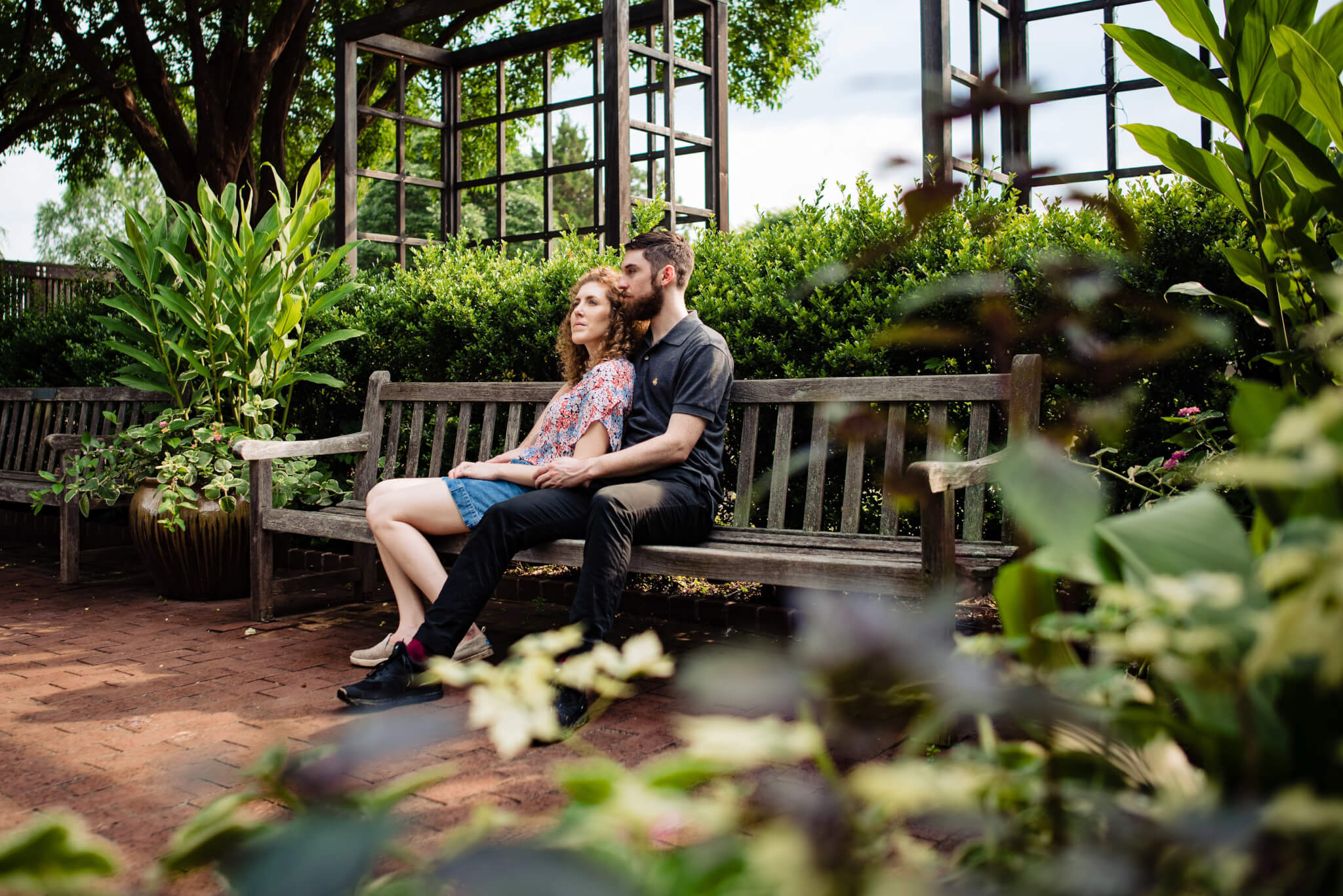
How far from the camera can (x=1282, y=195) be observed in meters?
2.05

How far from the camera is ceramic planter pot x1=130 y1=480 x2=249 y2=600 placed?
4551mm

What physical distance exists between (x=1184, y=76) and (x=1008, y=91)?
1396 millimetres

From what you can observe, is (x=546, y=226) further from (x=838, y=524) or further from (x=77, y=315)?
(x=838, y=524)

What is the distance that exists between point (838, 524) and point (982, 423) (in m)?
0.91

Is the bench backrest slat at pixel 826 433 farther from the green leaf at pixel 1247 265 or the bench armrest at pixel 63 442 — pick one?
the bench armrest at pixel 63 442

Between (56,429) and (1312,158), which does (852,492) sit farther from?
(56,429)

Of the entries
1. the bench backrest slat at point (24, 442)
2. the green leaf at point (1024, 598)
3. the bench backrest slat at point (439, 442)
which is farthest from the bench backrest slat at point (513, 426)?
the bench backrest slat at point (24, 442)

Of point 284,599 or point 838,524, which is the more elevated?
point 838,524

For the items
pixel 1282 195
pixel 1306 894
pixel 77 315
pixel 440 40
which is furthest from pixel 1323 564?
pixel 440 40

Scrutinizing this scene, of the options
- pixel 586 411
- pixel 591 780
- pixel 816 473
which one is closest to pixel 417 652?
pixel 586 411

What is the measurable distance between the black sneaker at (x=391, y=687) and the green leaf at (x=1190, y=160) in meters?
2.29

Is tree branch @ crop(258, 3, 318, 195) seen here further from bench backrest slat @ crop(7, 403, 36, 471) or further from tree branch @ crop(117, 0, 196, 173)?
bench backrest slat @ crop(7, 403, 36, 471)

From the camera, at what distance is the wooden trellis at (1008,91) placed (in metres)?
0.69

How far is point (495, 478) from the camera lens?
3.57m
